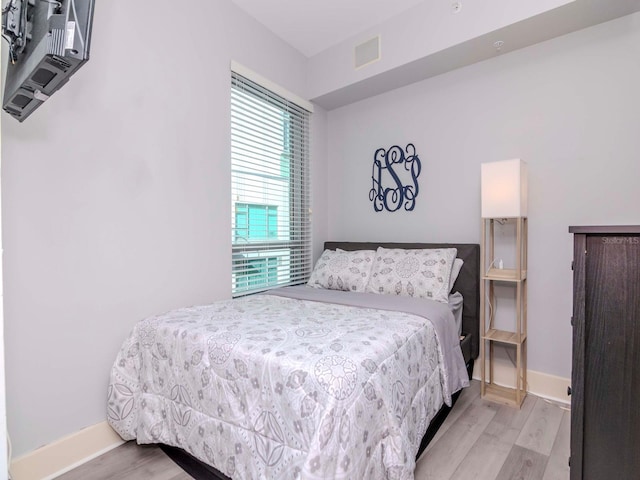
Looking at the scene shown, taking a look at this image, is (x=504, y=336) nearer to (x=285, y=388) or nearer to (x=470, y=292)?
(x=470, y=292)

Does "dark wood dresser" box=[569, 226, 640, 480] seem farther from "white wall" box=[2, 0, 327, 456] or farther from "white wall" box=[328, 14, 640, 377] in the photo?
"white wall" box=[2, 0, 327, 456]

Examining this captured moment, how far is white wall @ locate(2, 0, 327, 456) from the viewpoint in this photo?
1.52 meters

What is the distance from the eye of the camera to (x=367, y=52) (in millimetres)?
2754

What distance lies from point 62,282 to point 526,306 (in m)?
2.85

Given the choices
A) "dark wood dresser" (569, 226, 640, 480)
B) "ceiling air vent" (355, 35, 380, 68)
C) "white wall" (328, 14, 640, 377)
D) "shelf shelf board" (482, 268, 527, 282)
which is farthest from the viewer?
"ceiling air vent" (355, 35, 380, 68)

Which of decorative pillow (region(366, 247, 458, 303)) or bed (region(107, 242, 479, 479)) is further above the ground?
decorative pillow (region(366, 247, 458, 303))

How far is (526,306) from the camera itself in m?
2.36

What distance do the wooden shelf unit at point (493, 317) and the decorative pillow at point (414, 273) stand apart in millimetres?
267

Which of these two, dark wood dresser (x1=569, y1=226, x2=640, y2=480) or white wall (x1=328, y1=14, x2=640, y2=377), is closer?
dark wood dresser (x1=569, y1=226, x2=640, y2=480)

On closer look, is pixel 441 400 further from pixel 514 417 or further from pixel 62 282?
pixel 62 282

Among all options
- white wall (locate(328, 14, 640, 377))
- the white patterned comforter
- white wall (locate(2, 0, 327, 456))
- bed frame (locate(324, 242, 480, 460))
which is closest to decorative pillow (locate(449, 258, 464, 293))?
bed frame (locate(324, 242, 480, 460))

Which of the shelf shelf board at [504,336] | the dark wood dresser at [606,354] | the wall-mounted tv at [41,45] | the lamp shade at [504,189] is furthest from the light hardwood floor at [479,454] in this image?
the wall-mounted tv at [41,45]

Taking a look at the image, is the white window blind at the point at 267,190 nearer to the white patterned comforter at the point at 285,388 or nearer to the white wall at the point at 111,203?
the white wall at the point at 111,203

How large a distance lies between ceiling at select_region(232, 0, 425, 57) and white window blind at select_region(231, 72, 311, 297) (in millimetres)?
520
